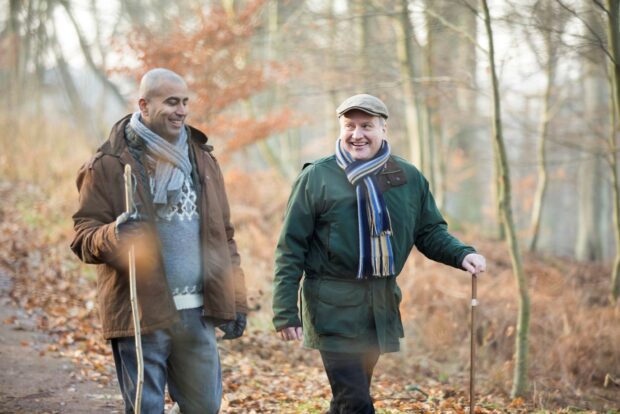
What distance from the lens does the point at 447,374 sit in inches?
301

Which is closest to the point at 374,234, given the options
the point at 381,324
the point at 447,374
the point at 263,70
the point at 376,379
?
the point at 381,324

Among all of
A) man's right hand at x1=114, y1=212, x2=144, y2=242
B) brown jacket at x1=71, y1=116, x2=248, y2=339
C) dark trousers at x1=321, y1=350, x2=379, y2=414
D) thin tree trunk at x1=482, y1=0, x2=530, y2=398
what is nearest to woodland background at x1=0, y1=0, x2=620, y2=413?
thin tree trunk at x1=482, y1=0, x2=530, y2=398

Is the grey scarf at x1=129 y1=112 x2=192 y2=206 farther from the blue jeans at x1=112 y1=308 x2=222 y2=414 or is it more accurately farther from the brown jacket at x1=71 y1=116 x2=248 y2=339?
the blue jeans at x1=112 y1=308 x2=222 y2=414

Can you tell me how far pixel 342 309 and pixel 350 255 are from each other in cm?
29

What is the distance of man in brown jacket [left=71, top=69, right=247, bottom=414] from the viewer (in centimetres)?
339

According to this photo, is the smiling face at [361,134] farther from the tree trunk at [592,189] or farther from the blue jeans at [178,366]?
the tree trunk at [592,189]

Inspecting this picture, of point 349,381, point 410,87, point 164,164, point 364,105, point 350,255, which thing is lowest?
point 349,381

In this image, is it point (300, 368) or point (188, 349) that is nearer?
point (188, 349)

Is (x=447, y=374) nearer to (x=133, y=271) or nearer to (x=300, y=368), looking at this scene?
(x=300, y=368)

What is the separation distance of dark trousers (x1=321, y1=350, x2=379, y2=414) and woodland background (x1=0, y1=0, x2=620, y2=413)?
1664mm

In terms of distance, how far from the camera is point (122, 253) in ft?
10.6

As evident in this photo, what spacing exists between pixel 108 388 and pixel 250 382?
4.25 feet

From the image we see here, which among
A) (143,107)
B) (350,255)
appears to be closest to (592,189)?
(350,255)

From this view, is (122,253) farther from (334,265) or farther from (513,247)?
(513,247)
